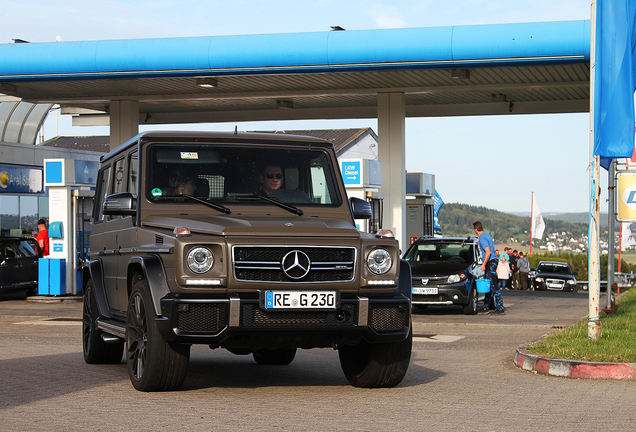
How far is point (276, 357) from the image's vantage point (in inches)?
379

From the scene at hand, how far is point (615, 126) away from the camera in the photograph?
416 inches

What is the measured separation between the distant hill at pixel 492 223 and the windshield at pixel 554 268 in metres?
32.2

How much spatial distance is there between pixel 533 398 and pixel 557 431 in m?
1.52

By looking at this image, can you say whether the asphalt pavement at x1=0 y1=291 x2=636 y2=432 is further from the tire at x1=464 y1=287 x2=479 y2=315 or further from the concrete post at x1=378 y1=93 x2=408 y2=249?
the concrete post at x1=378 y1=93 x2=408 y2=249

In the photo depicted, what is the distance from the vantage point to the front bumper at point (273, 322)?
665 cm

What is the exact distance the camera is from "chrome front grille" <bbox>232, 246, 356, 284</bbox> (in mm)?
6812

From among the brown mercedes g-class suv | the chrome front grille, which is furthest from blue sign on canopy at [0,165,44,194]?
the chrome front grille

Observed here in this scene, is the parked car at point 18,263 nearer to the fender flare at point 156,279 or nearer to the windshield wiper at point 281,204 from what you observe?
the windshield wiper at point 281,204

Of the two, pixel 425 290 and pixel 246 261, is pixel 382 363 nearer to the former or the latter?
pixel 246 261

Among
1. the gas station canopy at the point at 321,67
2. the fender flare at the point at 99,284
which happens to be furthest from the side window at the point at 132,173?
the gas station canopy at the point at 321,67

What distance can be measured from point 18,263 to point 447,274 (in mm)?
10676

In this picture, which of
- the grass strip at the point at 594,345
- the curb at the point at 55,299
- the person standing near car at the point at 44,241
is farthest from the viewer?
the person standing near car at the point at 44,241

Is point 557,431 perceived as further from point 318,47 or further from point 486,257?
point 318,47

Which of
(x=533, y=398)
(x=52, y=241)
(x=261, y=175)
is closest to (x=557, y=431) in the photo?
(x=533, y=398)
